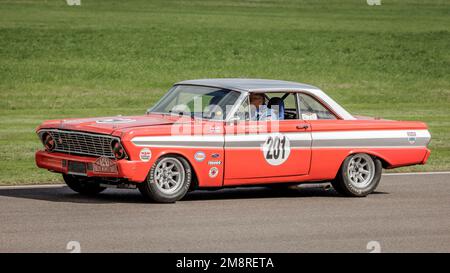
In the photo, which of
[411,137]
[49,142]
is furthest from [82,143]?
[411,137]

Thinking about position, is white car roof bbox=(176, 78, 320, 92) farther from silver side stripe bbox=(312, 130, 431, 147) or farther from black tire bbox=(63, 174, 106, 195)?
black tire bbox=(63, 174, 106, 195)

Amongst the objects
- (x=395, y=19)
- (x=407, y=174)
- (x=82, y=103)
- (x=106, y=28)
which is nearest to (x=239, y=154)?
(x=407, y=174)

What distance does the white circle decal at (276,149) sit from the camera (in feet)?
42.3

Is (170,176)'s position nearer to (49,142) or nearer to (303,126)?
(49,142)

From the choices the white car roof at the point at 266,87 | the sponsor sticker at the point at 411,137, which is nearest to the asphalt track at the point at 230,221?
the sponsor sticker at the point at 411,137

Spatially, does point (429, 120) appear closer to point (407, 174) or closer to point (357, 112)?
point (357, 112)

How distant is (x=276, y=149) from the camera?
12.9 m

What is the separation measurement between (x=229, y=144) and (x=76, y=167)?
69.1 inches

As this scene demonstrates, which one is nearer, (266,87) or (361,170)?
(266,87)

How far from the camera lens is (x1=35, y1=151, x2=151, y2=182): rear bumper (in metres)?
11.9

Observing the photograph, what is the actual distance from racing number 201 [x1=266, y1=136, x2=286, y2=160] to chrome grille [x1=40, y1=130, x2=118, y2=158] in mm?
1932

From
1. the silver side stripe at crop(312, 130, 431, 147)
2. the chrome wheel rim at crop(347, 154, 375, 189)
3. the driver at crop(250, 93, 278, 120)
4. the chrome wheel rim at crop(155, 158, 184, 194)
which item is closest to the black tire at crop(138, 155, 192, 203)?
the chrome wheel rim at crop(155, 158, 184, 194)

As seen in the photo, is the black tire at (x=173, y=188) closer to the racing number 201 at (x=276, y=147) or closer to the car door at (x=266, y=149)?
the car door at (x=266, y=149)
